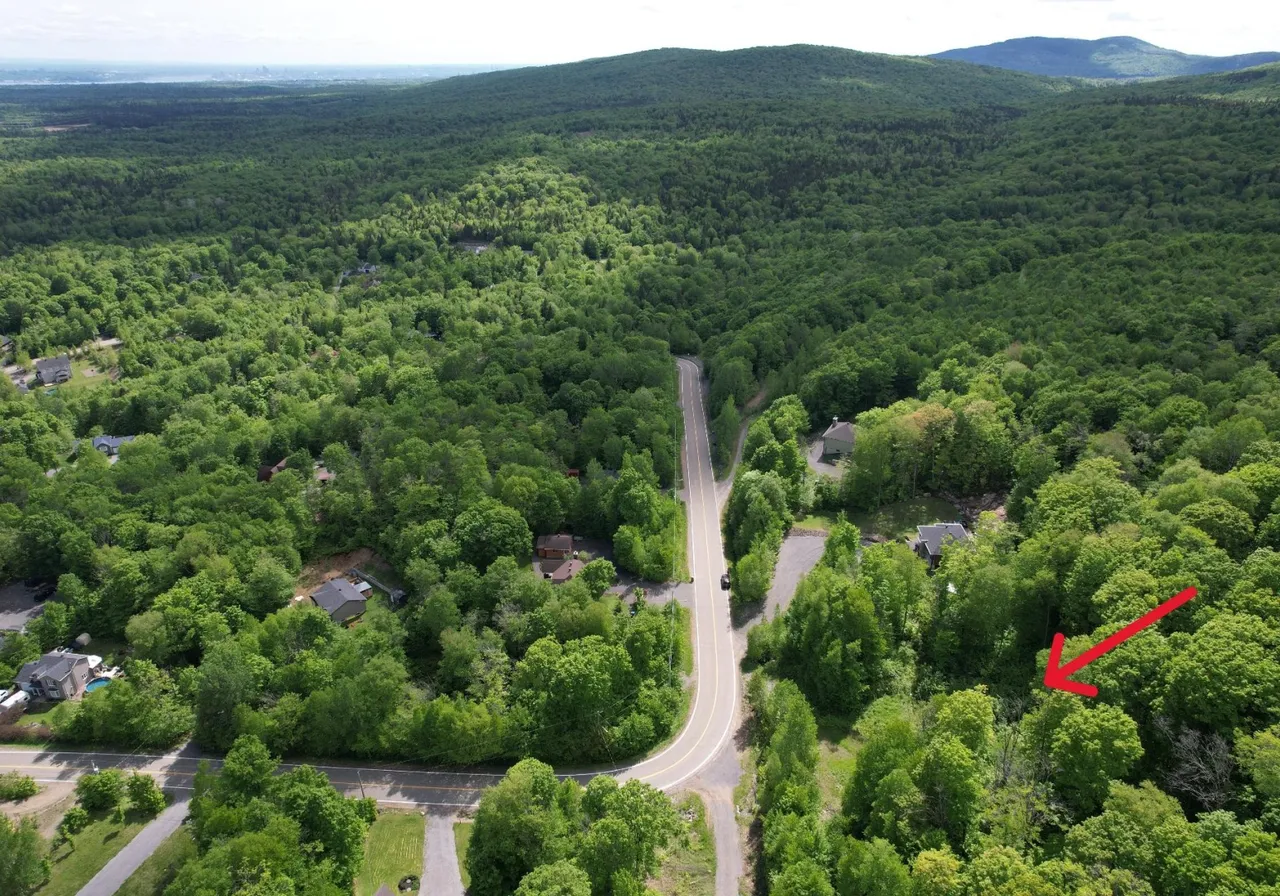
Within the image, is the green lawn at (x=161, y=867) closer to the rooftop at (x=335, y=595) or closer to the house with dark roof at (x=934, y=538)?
the rooftop at (x=335, y=595)

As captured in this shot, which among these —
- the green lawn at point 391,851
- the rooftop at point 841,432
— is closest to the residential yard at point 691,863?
the green lawn at point 391,851

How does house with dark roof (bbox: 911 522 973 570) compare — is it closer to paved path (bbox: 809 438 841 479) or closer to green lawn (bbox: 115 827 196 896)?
paved path (bbox: 809 438 841 479)

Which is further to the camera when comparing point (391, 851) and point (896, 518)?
point (896, 518)

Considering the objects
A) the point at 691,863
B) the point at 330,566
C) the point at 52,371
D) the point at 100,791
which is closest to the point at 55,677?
the point at 100,791

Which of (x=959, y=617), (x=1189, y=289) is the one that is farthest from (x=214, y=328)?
(x=1189, y=289)

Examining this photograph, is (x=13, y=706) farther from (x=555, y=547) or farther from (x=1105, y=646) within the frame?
(x=1105, y=646)

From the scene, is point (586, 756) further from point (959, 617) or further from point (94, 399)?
point (94, 399)

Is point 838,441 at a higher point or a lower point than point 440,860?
higher
